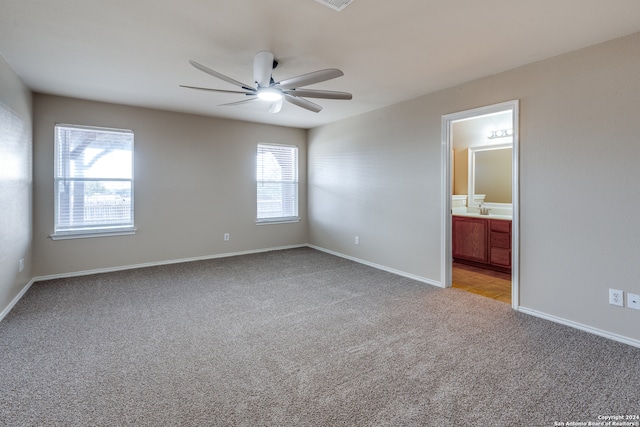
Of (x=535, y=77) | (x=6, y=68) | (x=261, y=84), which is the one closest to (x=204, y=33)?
(x=261, y=84)

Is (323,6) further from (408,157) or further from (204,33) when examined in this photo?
(408,157)

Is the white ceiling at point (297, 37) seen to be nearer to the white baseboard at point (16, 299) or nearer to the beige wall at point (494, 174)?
the beige wall at point (494, 174)

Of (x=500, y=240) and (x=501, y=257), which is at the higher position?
(x=500, y=240)

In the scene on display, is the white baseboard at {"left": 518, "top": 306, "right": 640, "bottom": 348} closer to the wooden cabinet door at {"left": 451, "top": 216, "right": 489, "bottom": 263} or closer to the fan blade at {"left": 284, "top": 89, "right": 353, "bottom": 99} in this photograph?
the wooden cabinet door at {"left": 451, "top": 216, "right": 489, "bottom": 263}

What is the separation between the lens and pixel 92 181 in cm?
432

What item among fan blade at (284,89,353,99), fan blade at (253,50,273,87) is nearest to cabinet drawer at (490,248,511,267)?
fan blade at (284,89,353,99)

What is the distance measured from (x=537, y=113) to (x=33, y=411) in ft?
14.0

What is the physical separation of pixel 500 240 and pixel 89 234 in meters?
5.87

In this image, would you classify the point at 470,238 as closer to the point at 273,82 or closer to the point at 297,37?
the point at 273,82

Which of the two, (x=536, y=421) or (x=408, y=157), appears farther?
(x=408, y=157)

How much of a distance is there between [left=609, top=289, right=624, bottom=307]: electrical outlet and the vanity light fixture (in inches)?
119

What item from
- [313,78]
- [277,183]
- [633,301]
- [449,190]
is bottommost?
[633,301]

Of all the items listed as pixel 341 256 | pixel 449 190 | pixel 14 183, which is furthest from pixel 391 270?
pixel 14 183

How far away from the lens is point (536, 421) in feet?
5.21
